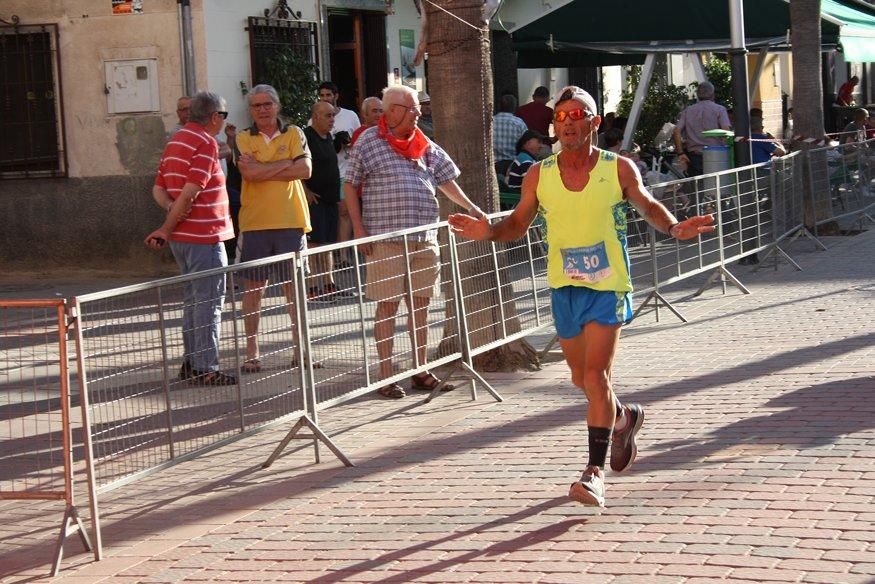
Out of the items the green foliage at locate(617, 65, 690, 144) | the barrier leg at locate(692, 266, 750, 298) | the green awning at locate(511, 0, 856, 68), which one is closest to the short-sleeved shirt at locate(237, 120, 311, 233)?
the barrier leg at locate(692, 266, 750, 298)

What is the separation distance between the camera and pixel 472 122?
10.1 metres

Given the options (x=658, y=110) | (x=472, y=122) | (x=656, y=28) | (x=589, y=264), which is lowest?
(x=589, y=264)

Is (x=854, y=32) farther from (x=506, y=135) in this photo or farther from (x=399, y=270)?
(x=399, y=270)

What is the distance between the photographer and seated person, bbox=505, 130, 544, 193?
16250 mm

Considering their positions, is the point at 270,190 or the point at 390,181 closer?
the point at 390,181

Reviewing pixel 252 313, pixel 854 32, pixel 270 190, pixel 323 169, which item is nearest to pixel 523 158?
pixel 323 169

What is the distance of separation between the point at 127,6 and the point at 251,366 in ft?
32.2

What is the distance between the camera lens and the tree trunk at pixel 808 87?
57.0 feet

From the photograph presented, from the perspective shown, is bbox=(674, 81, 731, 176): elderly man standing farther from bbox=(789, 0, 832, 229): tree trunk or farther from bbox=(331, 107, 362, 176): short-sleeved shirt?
bbox=(331, 107, 362, 176): short-sleeved shirt

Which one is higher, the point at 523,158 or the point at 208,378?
the point at 523,158

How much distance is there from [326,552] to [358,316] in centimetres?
248

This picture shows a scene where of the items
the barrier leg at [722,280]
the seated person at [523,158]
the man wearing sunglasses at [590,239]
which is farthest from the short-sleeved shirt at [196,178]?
the seated person at [523,158]

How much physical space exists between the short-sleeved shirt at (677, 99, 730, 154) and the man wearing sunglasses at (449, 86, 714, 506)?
13.4m

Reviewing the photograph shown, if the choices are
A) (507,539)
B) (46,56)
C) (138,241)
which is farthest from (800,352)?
(46,56)
